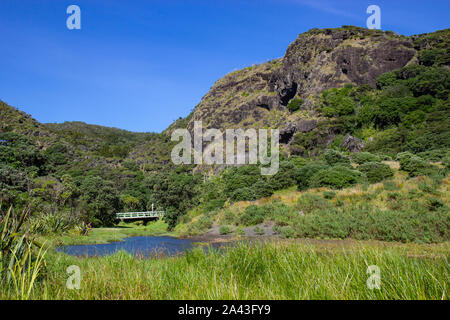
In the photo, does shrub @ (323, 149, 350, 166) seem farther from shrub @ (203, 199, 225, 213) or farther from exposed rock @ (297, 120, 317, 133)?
exposed rock @ (297, 120, 317, 133)

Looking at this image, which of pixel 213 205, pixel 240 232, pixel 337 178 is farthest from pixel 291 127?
pixel 240 232

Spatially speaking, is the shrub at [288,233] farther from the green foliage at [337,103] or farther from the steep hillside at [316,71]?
the green foliage at [337,103]

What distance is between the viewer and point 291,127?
5834 cm

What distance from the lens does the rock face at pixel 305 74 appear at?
197 ft

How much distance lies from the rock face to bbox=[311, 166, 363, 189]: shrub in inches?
1247

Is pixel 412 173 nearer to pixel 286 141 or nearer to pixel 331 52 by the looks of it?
pixel 286 141

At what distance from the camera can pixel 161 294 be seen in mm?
3732

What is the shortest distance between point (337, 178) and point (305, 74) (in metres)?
54.4

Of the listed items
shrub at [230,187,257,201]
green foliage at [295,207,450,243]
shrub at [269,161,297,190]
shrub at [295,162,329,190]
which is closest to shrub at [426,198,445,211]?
green foliage at [295,207,450,243]

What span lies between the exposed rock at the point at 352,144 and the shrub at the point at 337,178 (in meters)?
19.7

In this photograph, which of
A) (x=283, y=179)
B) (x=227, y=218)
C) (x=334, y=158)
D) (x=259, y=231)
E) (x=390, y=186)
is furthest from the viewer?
(x=334, y=158)

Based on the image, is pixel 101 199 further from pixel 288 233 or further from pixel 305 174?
pixel 288 233

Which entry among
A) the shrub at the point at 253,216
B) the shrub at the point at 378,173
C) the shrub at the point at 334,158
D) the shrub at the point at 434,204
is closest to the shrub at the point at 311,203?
the shrub at the point at 253,216

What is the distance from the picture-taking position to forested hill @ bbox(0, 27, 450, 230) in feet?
106
